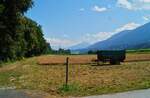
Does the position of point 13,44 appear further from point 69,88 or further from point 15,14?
point 69,88

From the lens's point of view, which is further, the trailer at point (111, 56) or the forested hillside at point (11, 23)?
the trailer at point (111, 56)

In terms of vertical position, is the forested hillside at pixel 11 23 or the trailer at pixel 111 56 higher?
the forested hillside at pixel 11 23

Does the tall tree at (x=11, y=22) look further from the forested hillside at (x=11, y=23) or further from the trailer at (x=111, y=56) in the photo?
the trailer at (x=111, y=56)

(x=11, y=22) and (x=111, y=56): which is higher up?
(x=11, y=22)

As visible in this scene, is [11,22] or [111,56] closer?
[111,56]

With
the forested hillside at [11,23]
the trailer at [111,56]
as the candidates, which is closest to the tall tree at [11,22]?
the forested hillside at [11,23]

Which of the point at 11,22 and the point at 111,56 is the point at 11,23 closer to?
the point at 11,22

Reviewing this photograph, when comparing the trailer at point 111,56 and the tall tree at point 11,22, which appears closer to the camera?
the tall tree at point 11,22

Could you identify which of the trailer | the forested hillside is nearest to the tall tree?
the forested hillside

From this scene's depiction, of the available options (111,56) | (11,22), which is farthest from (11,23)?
(111,56)

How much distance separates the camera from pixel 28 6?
153 feet

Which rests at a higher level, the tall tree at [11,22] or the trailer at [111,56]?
the tall tree at [11,22]

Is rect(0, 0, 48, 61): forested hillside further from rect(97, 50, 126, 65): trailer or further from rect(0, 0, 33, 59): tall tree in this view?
rect(97, 50, 126, 65): trailer

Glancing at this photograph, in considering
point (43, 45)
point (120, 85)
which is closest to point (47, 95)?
point (120, 85)
